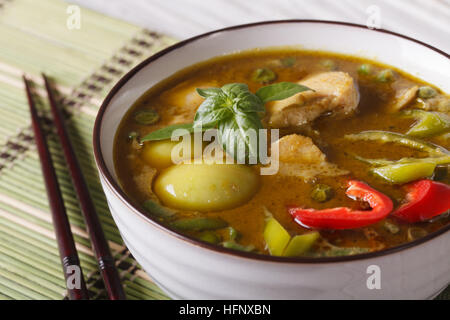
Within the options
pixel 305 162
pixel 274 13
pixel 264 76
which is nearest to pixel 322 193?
pixel 305 162

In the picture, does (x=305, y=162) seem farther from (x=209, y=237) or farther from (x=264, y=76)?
(x=264, y=76)

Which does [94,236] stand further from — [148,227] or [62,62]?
[62,62]

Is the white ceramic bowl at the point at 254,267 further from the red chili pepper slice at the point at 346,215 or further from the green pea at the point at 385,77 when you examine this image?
the green pea at the point at 385,77

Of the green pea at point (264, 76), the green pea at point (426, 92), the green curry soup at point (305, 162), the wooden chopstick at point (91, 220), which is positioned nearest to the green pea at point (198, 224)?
the green curry soup at point (305, 162)

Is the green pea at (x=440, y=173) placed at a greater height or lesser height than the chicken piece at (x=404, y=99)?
lesser

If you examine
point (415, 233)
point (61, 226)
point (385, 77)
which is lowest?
point (415, 233)

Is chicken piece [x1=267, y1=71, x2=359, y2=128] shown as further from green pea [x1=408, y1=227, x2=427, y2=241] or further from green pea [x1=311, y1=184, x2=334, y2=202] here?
green pea [x1=408, y1=227, x2=427, y2=241]
